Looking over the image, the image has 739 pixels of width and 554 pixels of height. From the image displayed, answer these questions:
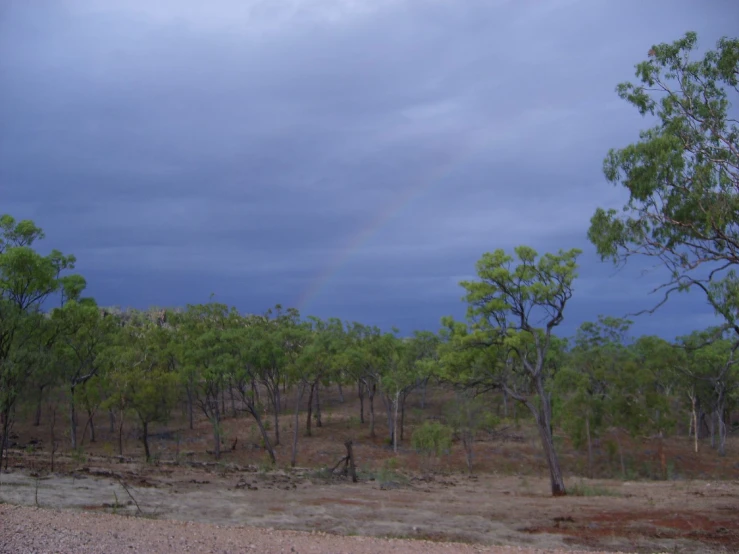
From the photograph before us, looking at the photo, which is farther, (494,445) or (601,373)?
(494,445)

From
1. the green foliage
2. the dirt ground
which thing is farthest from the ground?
the green foliage

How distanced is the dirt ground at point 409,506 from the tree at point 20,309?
3.84m

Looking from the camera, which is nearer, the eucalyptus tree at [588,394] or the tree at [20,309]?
the tree at [20,309]

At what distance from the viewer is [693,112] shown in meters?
17.6

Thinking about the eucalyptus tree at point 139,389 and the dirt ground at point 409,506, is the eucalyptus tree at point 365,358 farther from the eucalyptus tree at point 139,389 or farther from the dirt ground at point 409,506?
the dirt ground at point 409,506

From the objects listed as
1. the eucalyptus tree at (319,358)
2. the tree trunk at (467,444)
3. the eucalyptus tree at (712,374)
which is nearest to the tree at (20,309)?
the eucalyptus tree at (319,358)

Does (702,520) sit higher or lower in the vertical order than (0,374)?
lower

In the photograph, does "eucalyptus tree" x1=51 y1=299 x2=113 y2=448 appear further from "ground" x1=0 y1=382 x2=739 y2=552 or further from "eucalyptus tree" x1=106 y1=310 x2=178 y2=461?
"ground" x1=0 y1=382 x2=739 y2=552

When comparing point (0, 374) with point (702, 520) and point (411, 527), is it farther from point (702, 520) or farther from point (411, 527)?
point (702, 520)

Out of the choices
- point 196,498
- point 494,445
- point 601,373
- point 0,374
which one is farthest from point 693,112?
point 494,445

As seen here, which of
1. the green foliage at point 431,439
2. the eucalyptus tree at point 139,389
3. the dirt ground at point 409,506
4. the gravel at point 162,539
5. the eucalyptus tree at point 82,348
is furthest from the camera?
the green foliage at point 431,439

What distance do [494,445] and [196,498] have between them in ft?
122

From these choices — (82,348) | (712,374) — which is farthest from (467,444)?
(82,348)

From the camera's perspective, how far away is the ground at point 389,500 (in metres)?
16.8
